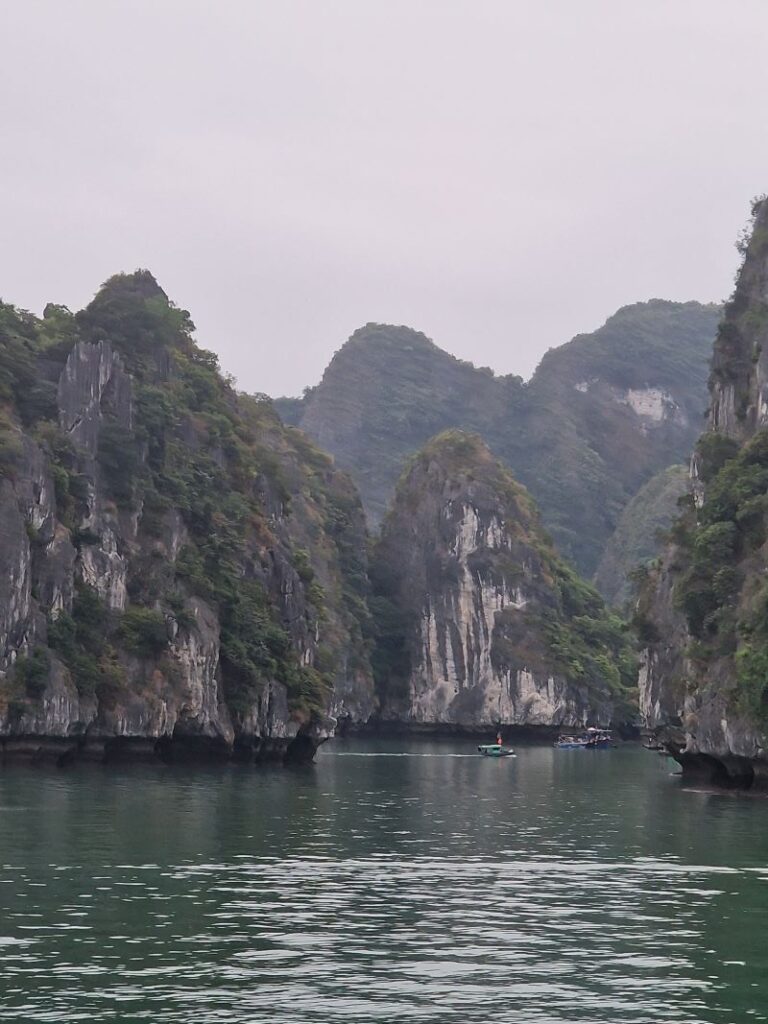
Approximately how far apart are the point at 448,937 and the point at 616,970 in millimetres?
3404

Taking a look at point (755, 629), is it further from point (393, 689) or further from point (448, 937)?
point (393, 689)

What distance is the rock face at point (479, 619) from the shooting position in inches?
6275

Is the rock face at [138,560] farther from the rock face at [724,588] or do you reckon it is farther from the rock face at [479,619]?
the rock face at [479,619]

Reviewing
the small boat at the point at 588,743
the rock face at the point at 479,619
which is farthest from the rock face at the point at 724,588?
the rock face at the point at 479,619

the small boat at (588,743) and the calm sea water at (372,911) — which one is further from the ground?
the small boat at (588,743)

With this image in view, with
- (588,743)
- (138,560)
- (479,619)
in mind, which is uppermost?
(479,619)

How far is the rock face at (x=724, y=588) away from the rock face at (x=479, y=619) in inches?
2968

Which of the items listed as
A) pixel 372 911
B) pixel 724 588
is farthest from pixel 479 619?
pixel 372 911

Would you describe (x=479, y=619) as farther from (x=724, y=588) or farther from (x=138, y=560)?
(x=724, y=588)

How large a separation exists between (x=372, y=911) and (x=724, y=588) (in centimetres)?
4130

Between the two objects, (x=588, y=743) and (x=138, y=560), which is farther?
(x=588, y=743)

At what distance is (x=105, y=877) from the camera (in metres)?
31.8

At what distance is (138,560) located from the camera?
261 feet

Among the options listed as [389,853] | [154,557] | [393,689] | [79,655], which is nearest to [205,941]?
[389,853]
